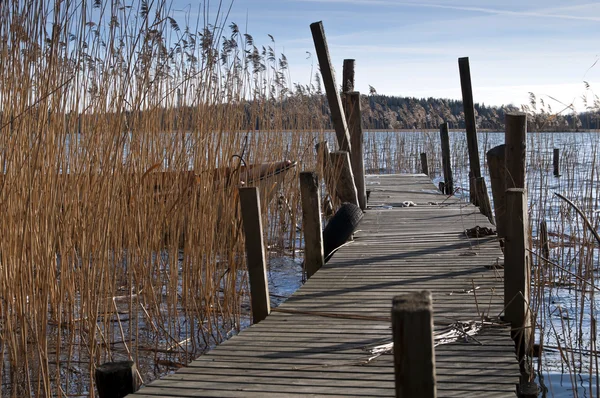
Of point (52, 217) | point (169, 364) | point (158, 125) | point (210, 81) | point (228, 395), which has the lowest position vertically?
point (169, 364)

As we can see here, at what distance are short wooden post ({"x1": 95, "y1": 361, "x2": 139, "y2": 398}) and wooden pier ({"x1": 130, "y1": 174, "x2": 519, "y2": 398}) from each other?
59mm

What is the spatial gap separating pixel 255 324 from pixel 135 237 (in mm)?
633

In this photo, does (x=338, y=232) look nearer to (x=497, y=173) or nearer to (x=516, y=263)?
(x=497, y=173)

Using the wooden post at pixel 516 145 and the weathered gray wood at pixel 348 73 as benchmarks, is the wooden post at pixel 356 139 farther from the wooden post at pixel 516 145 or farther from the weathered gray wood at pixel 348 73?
the wooden post at pixel 516 145

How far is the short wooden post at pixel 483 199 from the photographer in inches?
235

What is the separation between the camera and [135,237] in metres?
3.01

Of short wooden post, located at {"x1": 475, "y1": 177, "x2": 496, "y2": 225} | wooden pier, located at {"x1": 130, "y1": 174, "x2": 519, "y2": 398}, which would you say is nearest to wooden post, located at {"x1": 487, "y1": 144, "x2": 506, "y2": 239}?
wooden pier, located at {"x1": 130, "y1": 174, "x2": 519, "y2": 398}

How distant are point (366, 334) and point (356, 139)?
3417 millimetres

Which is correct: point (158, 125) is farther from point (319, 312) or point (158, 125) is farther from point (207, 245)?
point (319, 312)

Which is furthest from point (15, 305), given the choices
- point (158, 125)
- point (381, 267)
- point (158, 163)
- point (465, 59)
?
point (465, 59)

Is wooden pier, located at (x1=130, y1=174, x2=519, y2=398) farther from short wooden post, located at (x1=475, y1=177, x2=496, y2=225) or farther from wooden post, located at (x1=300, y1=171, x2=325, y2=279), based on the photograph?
short wooden post, located at (x1=475, y1=177, x2=496, y2=225)

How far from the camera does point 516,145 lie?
347 cm

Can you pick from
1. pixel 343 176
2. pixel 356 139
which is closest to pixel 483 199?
pixel 356 139

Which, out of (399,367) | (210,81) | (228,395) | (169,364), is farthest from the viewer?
(210,81)
